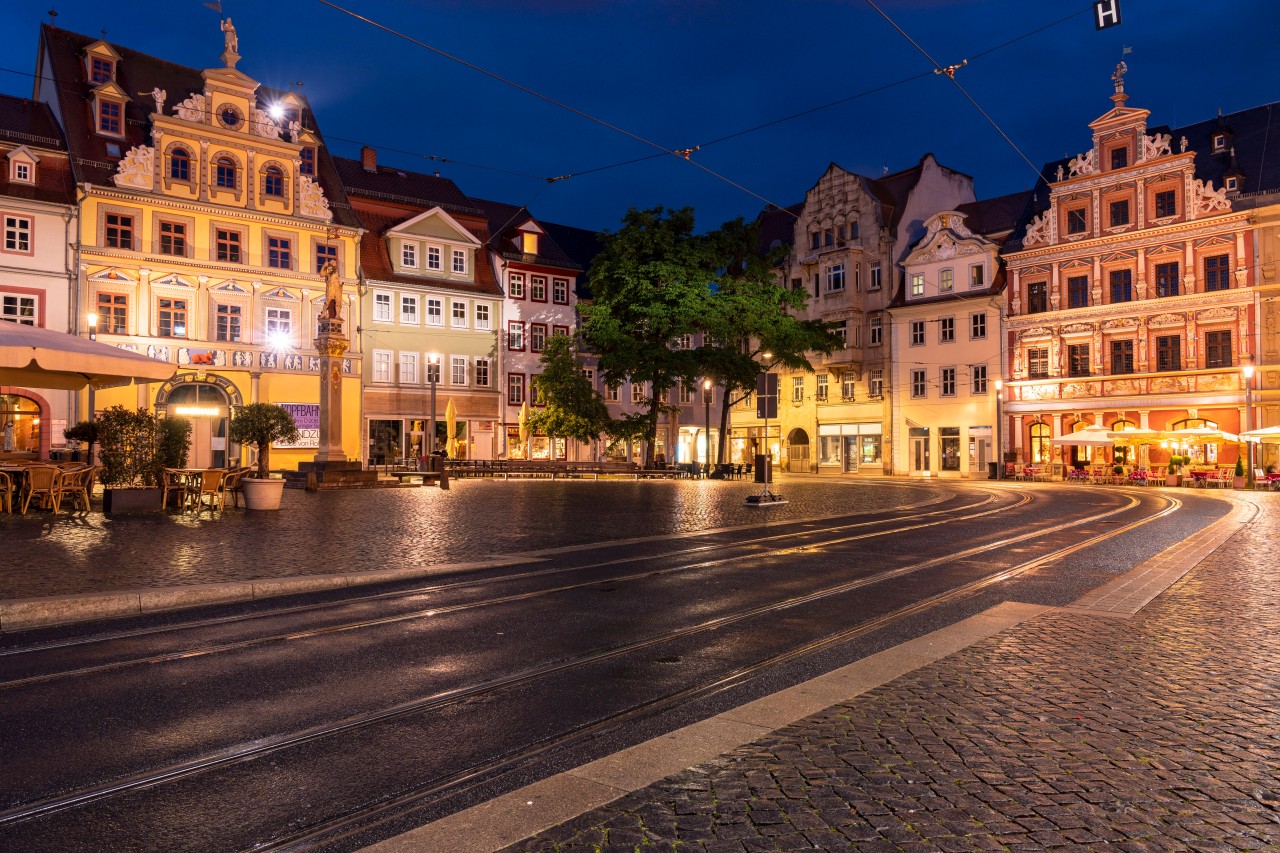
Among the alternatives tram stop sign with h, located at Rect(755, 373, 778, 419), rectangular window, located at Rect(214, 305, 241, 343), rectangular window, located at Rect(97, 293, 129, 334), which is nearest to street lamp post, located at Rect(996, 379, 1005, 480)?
tram stop sign with h, located at Rect(755, 373, 778, 419)

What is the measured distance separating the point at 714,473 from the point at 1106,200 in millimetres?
24582

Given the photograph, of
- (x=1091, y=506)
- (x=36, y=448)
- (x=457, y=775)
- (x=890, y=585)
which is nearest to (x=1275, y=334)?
(x=1091, y=506)

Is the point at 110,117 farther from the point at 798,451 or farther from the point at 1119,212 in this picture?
the point at 1119,212

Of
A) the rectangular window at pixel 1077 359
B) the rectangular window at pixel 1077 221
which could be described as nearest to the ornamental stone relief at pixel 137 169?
the rectangular window at pixel 1077 221

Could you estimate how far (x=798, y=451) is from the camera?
60.3 meters

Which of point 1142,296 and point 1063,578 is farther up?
point 1142,296

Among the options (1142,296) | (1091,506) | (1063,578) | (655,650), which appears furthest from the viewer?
(1142,296)

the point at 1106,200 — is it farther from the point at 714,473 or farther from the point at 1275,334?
the point at 714,473

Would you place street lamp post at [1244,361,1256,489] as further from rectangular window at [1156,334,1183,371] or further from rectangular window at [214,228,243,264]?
rectangular window at [214,228,243,264]

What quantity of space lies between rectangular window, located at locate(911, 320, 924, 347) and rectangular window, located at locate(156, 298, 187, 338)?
37801mm

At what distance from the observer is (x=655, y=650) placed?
7227 mm

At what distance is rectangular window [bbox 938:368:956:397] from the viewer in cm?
5199

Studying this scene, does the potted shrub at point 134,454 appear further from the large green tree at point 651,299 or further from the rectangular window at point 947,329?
the rectangular window at point 947,329

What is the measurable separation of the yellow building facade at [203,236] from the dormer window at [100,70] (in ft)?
0.17
